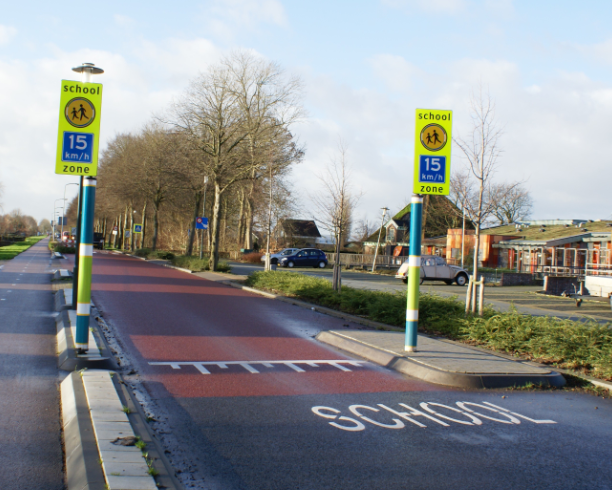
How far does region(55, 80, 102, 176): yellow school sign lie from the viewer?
312 inches

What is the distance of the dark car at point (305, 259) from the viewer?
153 feet

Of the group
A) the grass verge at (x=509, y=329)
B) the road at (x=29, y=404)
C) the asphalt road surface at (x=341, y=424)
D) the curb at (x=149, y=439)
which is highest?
the grass verge at (x=509, y=329)

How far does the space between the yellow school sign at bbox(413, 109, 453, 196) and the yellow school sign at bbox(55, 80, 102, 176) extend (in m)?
4.74

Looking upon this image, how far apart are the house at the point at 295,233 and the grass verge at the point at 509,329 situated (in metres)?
47.1

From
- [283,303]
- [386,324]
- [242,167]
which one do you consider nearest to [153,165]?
[242,167]

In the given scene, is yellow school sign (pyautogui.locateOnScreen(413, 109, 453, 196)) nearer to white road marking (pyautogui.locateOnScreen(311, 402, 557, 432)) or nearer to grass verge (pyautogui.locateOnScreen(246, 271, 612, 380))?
grass verge (pyautogui.locateOnScreen(246, 271, 612, 380))

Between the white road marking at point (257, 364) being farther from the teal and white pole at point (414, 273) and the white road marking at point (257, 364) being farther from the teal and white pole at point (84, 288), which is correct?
the teal and white pole at point (84, 288)

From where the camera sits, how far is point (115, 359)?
8164 millimetres

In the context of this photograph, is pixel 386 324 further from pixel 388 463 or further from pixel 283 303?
pixel 388 463

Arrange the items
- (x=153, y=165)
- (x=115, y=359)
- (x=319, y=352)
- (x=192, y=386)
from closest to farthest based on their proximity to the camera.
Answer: (x=192, y=386)
(x=115, y=359)
(x=319, y=352)
(x=153, y=165)

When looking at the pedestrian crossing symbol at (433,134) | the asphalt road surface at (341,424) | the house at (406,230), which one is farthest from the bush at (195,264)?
the house at (406,230)

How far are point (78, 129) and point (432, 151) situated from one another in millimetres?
5233

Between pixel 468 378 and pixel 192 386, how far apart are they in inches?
140

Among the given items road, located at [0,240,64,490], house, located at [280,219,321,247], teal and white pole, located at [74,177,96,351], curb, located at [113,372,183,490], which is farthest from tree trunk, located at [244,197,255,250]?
curb, located at [113,372,183,490]
